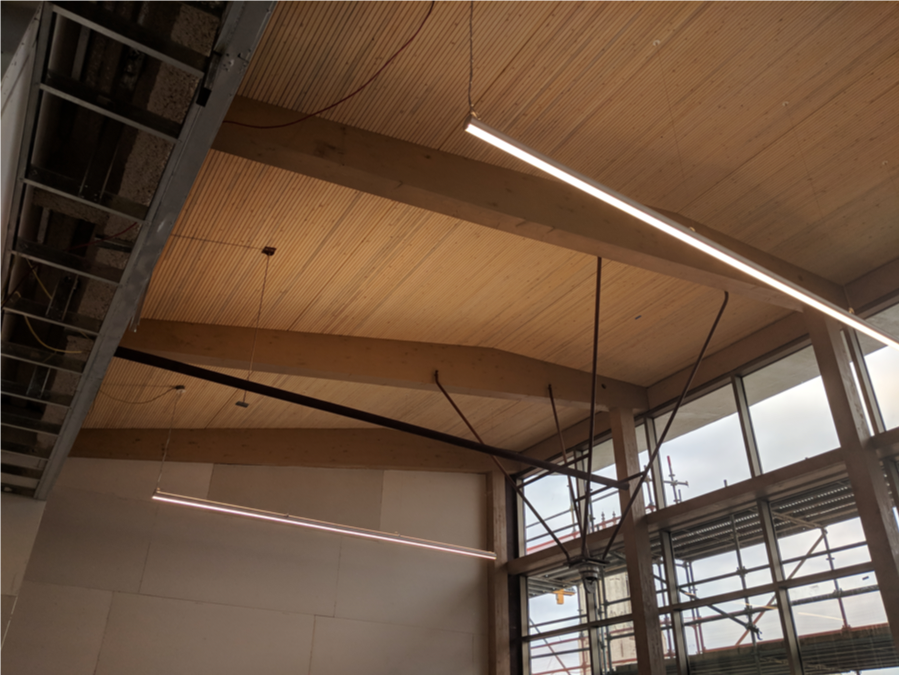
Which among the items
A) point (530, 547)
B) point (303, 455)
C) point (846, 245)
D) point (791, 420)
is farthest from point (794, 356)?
point (303, 455)

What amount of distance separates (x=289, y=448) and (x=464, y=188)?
673cm

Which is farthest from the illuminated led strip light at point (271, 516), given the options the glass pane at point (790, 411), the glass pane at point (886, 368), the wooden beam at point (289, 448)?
the glass pane at point (886, 368)

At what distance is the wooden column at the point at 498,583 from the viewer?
11.4 metres

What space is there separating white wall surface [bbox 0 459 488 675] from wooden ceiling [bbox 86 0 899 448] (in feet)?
6.09

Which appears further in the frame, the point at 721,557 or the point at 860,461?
the point at 721,557

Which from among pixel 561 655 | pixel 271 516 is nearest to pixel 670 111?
pixel 271 516

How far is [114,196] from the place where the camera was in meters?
3.65

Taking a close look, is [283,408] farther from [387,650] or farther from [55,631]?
[387,650]

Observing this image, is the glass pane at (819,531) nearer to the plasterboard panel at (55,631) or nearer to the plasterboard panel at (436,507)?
the plasterboard panel at (436,507)

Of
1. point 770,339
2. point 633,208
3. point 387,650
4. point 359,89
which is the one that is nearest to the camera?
point 633,208

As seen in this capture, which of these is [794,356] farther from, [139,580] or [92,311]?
[139,580]

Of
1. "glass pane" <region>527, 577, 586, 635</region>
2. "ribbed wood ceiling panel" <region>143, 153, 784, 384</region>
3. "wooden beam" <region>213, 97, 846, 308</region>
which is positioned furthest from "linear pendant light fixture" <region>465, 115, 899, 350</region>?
"glass pane" <region>527, 577, 586, 635</region>

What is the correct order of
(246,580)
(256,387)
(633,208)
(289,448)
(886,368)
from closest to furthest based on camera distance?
(633,208)
(256,387)
(886,368)
(246,580)
(289,448)

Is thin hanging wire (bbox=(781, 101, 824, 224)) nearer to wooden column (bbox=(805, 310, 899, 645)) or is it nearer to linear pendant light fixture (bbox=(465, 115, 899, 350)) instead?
wooden column (bbox=(805, 310, 899, 645))
